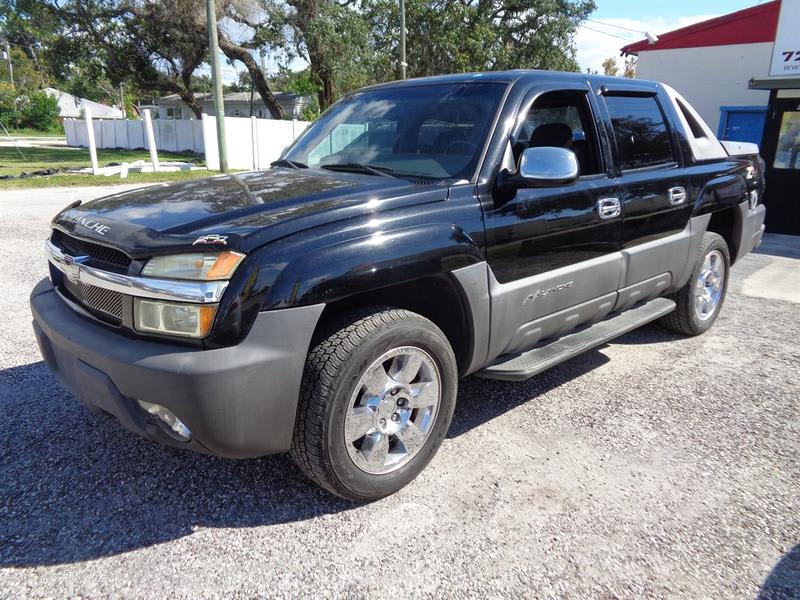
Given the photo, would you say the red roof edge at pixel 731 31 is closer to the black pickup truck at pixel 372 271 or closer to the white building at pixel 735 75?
the white building at pixel 735 75

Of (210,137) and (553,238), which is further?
(210,137)

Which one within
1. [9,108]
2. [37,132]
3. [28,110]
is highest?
[9,108]

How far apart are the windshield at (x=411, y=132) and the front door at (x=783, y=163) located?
8904 mm

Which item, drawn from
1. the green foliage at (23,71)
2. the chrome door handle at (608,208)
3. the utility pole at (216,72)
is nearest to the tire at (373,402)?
the chrome door handle at (608,208)

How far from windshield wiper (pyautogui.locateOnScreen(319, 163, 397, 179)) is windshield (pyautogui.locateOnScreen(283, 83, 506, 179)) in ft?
0.05

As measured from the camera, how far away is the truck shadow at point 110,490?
246 centimetres

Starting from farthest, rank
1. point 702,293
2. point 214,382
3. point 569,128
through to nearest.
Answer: point 702,293
point 569,128
point 214,382

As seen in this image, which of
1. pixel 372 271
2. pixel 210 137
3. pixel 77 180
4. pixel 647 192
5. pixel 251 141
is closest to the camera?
pixel 372 271

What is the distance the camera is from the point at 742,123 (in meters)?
12.9

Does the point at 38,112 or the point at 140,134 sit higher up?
the point at 38,112

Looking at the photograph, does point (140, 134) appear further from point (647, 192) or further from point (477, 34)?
point (647, 192)

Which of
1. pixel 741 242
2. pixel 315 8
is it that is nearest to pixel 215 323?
pixel 741 242

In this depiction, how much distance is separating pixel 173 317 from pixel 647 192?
301 centimetres

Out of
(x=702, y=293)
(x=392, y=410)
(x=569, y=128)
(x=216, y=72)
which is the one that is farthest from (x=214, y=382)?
(x=216, y=72)
